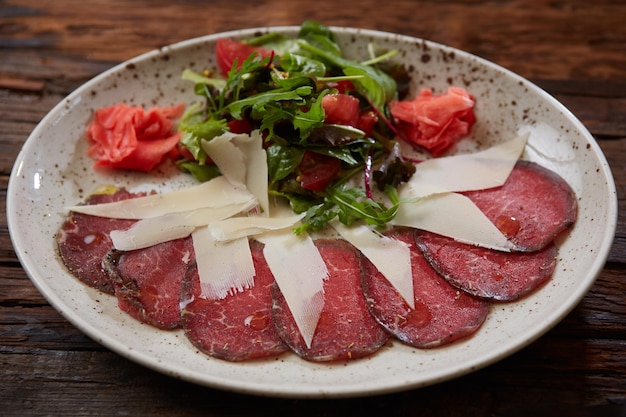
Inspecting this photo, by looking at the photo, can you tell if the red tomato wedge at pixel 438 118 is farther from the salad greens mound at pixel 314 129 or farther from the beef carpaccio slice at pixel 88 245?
the beef carpaccio slice at pixel 88 245

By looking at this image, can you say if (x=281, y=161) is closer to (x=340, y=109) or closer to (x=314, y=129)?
(x=314, y=129)

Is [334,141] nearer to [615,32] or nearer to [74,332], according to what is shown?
[74,332]

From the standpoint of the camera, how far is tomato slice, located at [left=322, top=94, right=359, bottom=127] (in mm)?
2967

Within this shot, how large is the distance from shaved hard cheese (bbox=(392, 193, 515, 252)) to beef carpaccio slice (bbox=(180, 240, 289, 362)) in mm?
743

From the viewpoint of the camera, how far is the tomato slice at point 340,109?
9.73 feet

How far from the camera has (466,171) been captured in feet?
9.92

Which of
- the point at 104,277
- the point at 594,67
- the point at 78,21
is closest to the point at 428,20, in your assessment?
the point at 594,67

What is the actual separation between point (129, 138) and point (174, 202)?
52 cm

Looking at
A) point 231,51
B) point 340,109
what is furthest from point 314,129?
point 231,51

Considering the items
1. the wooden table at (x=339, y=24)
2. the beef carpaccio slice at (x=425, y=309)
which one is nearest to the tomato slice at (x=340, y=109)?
the beef carpaccio slice at (x=425, y=309)

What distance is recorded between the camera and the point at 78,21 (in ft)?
14.7

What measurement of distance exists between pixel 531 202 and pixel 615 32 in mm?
2263

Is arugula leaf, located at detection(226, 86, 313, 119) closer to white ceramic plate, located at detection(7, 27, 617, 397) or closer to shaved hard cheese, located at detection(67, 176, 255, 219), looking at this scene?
shaved hard cheese, located at detection(67, 176, 255, 219)

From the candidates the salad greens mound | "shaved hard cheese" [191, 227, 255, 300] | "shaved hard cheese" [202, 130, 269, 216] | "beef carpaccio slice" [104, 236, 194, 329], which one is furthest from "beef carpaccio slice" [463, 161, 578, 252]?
"beef carpaccio slice" [104, 236, 194, 329]
